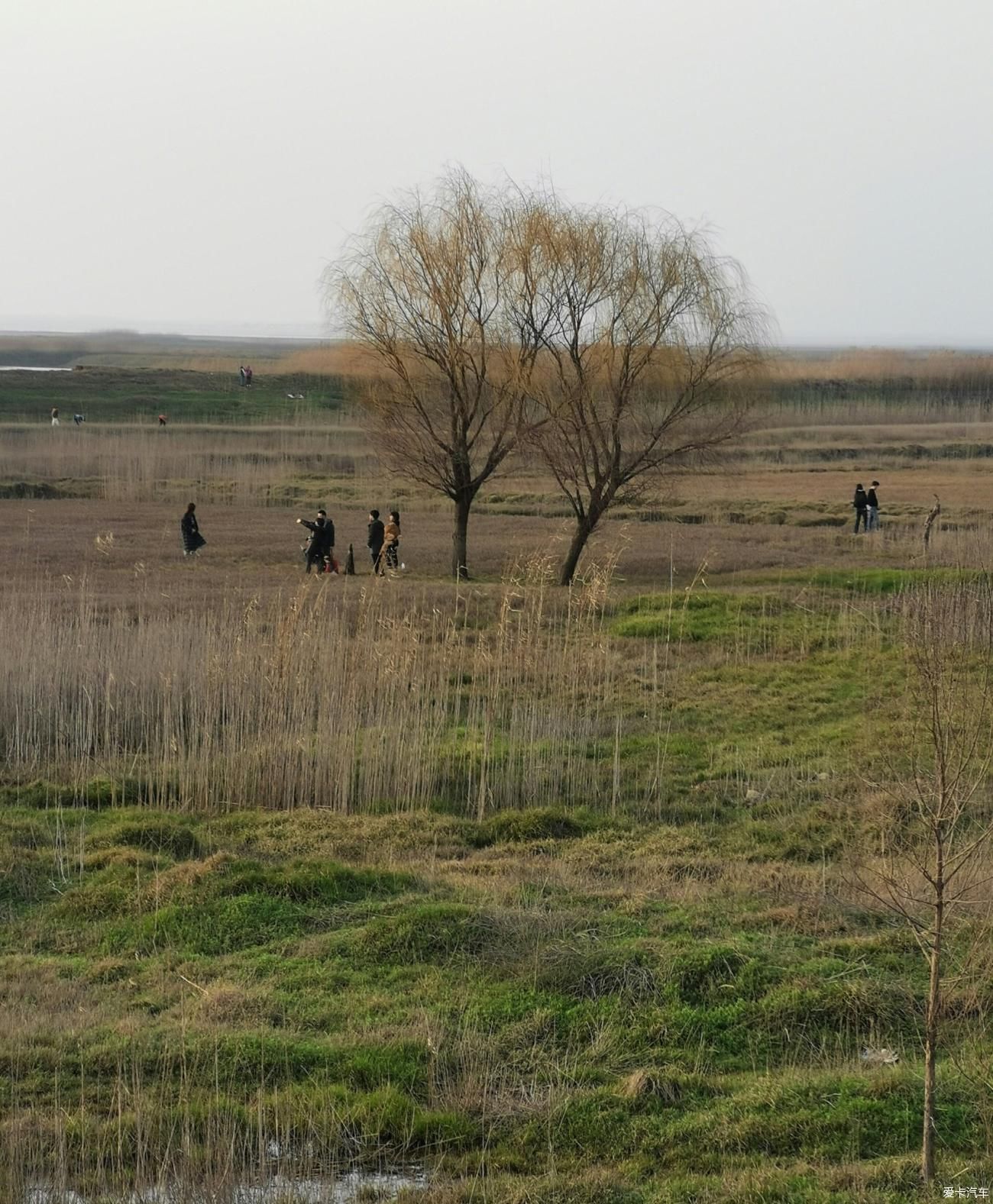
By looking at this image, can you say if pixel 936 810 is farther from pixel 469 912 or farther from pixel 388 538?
pixel 388 538

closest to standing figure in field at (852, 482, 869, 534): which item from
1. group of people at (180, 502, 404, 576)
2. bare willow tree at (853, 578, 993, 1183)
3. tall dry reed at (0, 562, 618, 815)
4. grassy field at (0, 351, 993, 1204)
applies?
grassy field at (0, 351, 993, 1204)

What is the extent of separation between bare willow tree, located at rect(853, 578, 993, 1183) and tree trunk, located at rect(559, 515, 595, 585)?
8.48 metres

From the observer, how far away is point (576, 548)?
1057 inches

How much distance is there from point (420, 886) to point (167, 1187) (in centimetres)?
Answer: 428

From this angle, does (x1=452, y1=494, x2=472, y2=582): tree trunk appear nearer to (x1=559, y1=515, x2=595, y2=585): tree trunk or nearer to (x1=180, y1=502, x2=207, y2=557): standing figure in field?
(x1=559, y1=515, x2=595, y2=585): tree trunk

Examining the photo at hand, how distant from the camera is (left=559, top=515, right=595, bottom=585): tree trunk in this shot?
86.8ft

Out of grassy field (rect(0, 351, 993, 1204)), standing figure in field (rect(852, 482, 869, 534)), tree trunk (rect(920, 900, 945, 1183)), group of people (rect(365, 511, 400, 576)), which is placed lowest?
grassy field (rect(0, 351, 993, 1204))

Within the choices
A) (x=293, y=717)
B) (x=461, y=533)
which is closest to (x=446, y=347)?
(x=461, y=533)

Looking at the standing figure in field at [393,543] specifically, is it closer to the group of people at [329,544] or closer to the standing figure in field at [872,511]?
the group of people at [329,544]

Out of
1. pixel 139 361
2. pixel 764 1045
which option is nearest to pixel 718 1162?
pixel 764 1045

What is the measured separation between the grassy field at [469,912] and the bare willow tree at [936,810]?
256 millimetres

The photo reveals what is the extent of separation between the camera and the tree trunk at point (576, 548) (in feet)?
86.8

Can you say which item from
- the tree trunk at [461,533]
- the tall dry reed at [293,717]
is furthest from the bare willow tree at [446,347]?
the tall dry reed at [293,717]

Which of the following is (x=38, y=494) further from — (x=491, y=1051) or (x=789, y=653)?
(x=491, y=1051)
